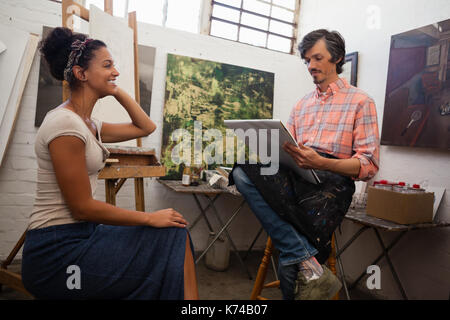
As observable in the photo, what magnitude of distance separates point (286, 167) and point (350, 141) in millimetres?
335

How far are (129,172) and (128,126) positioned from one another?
0.81ft

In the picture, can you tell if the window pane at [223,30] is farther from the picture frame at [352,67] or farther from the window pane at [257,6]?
the picture frame at [352,67]

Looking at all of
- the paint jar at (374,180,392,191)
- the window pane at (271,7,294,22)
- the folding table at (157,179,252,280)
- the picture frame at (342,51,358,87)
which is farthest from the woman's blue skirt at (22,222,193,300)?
the window pane at (271,7,294,22)

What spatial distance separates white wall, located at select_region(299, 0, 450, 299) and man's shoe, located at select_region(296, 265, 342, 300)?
1300mm

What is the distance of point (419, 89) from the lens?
2.19 metres

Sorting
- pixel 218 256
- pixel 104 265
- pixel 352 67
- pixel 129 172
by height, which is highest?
pixel 352 67

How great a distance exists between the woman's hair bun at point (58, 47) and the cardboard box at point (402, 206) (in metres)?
1.85

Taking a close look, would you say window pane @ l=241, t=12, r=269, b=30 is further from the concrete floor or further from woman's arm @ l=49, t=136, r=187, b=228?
woman's arm @ l=49, t=136, r=187, b=228

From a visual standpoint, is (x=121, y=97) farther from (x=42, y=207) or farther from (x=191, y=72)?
(x=191, y=72)

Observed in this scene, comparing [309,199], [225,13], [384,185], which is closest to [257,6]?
[225,13]

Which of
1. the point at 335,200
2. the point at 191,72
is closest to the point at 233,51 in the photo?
the point at 191,72

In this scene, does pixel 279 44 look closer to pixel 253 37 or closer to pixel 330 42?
pixel 253 37

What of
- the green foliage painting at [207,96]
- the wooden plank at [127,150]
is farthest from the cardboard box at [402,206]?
the green foliage painting at [207,96]

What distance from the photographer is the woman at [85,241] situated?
1.02m
